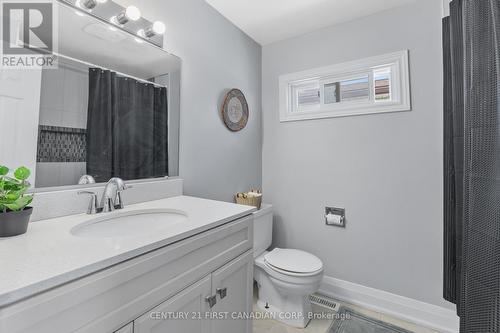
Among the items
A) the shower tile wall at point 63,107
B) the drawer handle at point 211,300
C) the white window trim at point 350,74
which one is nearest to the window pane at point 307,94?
the white window trim at point 350,74

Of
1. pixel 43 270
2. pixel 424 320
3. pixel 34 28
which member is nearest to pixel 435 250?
pixel 424 320

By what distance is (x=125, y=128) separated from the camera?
127 cm

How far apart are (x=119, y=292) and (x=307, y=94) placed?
2158 millimetres

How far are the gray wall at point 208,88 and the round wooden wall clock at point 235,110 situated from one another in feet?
→ 0.17

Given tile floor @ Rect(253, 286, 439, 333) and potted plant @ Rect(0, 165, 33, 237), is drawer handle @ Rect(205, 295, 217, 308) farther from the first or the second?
tile floor @ Rect(253, 286, 439, 333)

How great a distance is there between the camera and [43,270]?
0.52 m

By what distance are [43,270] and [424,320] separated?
87.5 inches

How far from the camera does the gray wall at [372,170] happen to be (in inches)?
64.7

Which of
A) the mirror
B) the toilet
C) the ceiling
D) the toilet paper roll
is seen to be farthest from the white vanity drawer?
the ceiling

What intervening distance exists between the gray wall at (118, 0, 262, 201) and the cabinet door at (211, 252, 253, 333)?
0.70 m

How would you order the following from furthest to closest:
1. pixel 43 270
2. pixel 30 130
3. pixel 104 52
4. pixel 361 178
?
pixel 361 178 → pixel 104 52 → pixel 30 130 → pixel 43 270

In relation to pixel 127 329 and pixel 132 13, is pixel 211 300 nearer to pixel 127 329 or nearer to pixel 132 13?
pixel 127 329

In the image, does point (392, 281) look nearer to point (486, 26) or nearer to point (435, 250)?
point (435, 250)

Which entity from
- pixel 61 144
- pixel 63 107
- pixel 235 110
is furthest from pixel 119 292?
pixel 235 110
